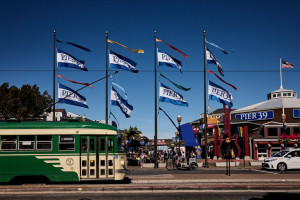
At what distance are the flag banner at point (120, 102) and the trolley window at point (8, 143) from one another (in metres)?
12.3

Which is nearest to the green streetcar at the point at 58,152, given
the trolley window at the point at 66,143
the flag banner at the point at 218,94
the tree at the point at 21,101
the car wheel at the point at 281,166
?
the trolley window at the point at 66,143

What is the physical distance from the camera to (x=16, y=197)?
12422mm

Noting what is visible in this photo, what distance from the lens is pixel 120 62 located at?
27.3m

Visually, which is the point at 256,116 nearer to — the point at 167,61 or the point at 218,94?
the point at 218,94

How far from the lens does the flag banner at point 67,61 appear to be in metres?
25.7

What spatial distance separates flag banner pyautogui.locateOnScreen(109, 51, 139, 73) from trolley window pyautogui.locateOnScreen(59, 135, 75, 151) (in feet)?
39.6

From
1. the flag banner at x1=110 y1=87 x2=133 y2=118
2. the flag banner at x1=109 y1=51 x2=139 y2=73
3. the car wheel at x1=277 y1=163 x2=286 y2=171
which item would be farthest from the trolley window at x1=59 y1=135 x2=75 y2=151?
the car wheel at x1=277 y1=163 x2=286 y2=171

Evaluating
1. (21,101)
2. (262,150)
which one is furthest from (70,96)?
(262,150)

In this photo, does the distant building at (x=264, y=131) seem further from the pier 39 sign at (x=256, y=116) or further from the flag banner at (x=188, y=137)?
the flag banner at (x=188, y=137)

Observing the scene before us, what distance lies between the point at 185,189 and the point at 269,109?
4455 cm

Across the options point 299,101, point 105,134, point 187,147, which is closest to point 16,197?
point 105,134

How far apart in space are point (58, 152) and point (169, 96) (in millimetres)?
13438

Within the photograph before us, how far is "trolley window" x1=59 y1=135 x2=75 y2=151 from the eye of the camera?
52.5 feet

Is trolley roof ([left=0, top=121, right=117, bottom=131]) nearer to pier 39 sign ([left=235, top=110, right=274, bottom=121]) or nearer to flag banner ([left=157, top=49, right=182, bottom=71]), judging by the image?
flag banner ([left=157, top=49, right=182, bottom=71])
